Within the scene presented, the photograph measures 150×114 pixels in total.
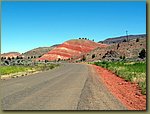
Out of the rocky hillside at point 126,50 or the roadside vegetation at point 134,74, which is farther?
the rocky hillside at point 126,50

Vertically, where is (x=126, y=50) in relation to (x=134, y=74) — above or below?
above

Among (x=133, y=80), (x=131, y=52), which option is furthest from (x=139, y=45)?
(x=133, y=80)

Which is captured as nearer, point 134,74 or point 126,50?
point 134,74

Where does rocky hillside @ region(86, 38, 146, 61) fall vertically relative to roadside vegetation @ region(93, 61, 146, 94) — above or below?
above

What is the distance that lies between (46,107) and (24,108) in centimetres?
90

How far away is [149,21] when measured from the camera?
1226 cm

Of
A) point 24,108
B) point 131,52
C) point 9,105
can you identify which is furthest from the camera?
point 131,52

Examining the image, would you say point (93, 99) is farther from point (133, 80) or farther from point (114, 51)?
point (114, 51)

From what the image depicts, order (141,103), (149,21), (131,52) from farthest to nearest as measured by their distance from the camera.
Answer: (131,52) < (141,103) < (149,21)

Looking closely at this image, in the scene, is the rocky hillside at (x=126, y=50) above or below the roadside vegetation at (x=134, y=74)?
above

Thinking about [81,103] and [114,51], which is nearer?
[81,103]

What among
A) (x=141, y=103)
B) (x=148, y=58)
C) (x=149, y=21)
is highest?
(x=149, y=21)

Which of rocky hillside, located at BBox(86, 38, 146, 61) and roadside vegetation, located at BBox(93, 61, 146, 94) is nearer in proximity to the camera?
roadside vegetation, located at BBox(93, 61, 146, 94)

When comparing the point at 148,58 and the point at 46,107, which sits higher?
the point at 148,58
